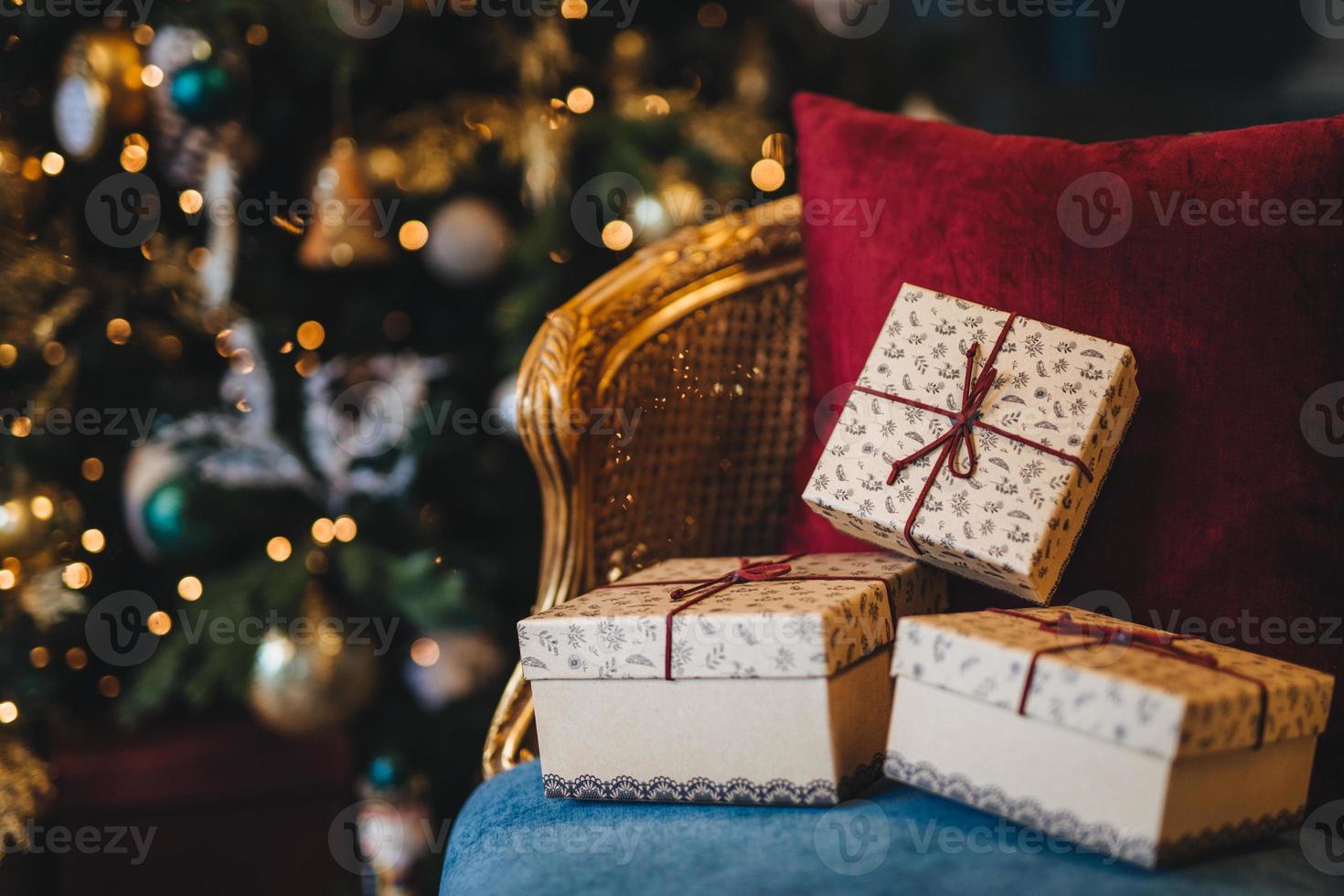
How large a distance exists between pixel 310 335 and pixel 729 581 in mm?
912

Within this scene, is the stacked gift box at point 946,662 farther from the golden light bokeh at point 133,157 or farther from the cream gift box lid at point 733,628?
the golden light bokeh at point 133,157

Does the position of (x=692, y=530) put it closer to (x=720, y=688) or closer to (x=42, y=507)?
(x=720, y=688)

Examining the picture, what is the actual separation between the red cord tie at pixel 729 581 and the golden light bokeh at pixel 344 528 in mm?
646

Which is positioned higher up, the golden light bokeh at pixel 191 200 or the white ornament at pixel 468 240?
the golden light bokeh at pixel 191 200

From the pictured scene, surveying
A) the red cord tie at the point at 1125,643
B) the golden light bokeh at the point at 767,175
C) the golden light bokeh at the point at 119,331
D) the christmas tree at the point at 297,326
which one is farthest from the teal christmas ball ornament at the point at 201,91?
the red cord tie at the point at 1125,643

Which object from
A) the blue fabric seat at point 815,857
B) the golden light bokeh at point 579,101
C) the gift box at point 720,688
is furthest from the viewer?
the golden light bokeh at point 579,101

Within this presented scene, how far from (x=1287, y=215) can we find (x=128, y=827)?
57.7 inches

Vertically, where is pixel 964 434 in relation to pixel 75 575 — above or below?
above

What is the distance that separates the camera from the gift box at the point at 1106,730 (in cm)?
57

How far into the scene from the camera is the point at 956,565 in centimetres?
74

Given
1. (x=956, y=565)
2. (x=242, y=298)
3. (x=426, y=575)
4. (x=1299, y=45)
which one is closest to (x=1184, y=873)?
(x=956, y=565)

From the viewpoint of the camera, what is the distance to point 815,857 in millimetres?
586

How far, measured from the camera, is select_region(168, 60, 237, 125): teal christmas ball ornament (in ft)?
3.75

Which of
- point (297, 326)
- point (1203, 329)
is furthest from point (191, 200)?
point (1203, 329)
